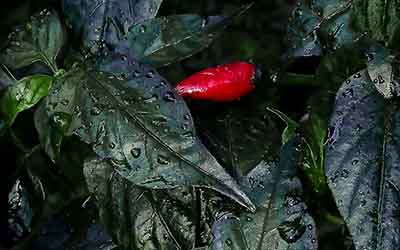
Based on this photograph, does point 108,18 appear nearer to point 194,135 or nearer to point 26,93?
point 26,93

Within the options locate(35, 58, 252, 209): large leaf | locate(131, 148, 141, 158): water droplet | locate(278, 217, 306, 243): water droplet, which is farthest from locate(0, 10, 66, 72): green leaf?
locate(278, 217, 306, 243): water droplet

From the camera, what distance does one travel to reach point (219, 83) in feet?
2.99

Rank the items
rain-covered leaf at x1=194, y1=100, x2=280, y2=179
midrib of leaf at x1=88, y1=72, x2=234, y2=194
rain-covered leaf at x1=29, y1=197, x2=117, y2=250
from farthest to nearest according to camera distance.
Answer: rain-covered leaf at x1=29, y1=197, x2=117, y2=250, rain-covered leaf at x1=194, y1=100, x2=280, y2=179, midrib of leaf at x1=88, y1=72, x2=234, y2=194

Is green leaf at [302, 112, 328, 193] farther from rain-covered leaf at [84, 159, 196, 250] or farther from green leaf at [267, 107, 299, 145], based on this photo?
rain-covered leaf at [84, 159, 196, 250]

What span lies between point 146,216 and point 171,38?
0.20 m

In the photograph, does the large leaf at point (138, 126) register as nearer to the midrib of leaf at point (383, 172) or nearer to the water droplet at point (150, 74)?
the water droplet at point (150, 74)

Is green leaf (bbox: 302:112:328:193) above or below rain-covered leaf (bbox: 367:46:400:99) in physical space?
below

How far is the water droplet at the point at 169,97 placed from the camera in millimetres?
789

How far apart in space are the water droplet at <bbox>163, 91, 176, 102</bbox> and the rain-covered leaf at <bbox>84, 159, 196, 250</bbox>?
115 mm

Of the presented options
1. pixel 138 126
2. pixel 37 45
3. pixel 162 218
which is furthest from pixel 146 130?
pixel 37 45

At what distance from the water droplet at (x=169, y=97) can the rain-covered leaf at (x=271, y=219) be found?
121mm

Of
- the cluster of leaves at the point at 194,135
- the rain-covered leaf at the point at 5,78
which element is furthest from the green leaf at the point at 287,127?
the rain-covered leaf at the point at 5,78

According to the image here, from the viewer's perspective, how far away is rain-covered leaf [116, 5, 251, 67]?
35.0 inches

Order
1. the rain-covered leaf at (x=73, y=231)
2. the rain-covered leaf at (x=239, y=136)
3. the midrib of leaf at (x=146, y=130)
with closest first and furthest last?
the midrib of leaf at (x=146, y=130), the rain-covered leaf at (x=239, y=136), the rain-covered leaf at (x=73, y=231)
